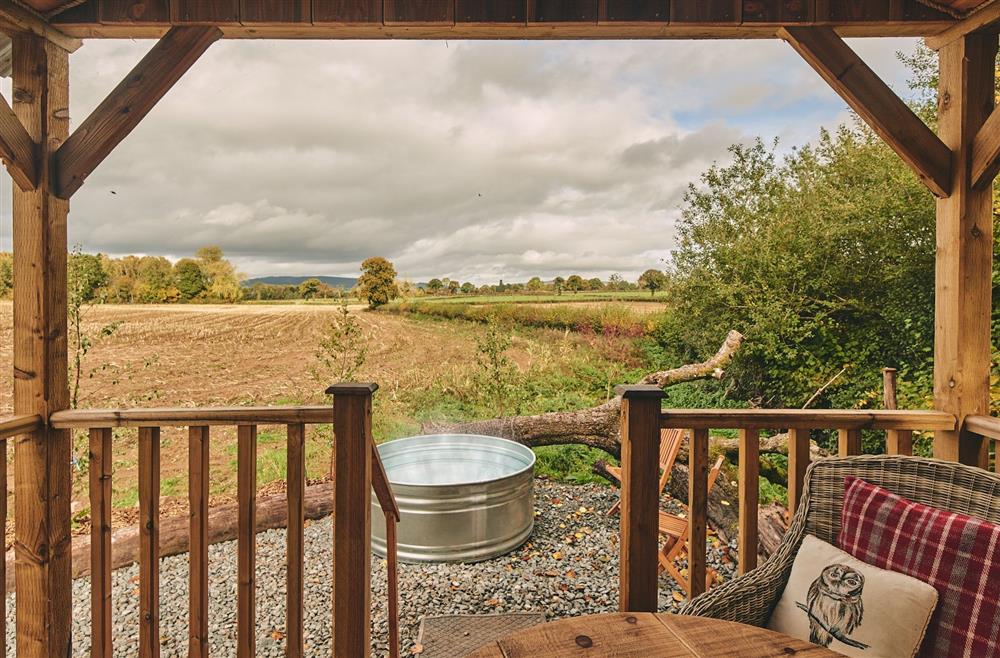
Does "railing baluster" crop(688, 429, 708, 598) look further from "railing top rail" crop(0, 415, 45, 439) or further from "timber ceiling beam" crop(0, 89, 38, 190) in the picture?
"timber ceiling beam" crop(0, 89, 38, 190)

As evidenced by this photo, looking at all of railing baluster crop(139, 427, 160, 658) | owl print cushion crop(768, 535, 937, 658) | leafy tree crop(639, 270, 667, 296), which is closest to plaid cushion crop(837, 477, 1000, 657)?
owl print cushion crop(768, 535, 937, 658)

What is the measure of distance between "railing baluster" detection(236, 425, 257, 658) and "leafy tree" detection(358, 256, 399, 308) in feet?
9.85

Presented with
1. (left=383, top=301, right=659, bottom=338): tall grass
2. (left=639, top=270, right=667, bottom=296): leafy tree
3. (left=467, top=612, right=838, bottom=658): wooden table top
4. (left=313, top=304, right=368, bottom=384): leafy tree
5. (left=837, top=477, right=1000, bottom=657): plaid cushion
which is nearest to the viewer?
(left=467, top=612, right=838, bottom=658): wooden table top

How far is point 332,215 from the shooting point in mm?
4586

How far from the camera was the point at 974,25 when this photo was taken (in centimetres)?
189

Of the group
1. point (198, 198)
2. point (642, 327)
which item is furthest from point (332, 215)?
point (642, 327)

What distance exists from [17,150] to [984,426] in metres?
3.16

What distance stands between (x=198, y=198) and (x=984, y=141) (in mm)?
4514

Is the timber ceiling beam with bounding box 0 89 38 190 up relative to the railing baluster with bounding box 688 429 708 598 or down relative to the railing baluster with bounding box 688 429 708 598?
up

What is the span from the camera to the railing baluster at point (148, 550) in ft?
5.80

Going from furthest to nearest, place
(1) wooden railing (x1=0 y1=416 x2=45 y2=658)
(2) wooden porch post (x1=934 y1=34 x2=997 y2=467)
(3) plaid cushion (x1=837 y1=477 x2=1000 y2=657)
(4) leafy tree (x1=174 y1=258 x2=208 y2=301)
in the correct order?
(4) leafy tree (x1=174 y1=258 x2=208 y2=301) < (2) wooden porch post (x1=934 y1=34 x2=997 y2=467) < (1) wooden railing (x1=0 y1=416 x2=45 y2=658) < (3) plaid cushion (x1=837 y1=477 x2=1000 y2=657)

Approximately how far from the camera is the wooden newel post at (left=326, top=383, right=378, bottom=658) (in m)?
1.74

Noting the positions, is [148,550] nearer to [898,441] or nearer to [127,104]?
[127,104]

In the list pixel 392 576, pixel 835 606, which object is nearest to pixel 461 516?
pixel 392 576
